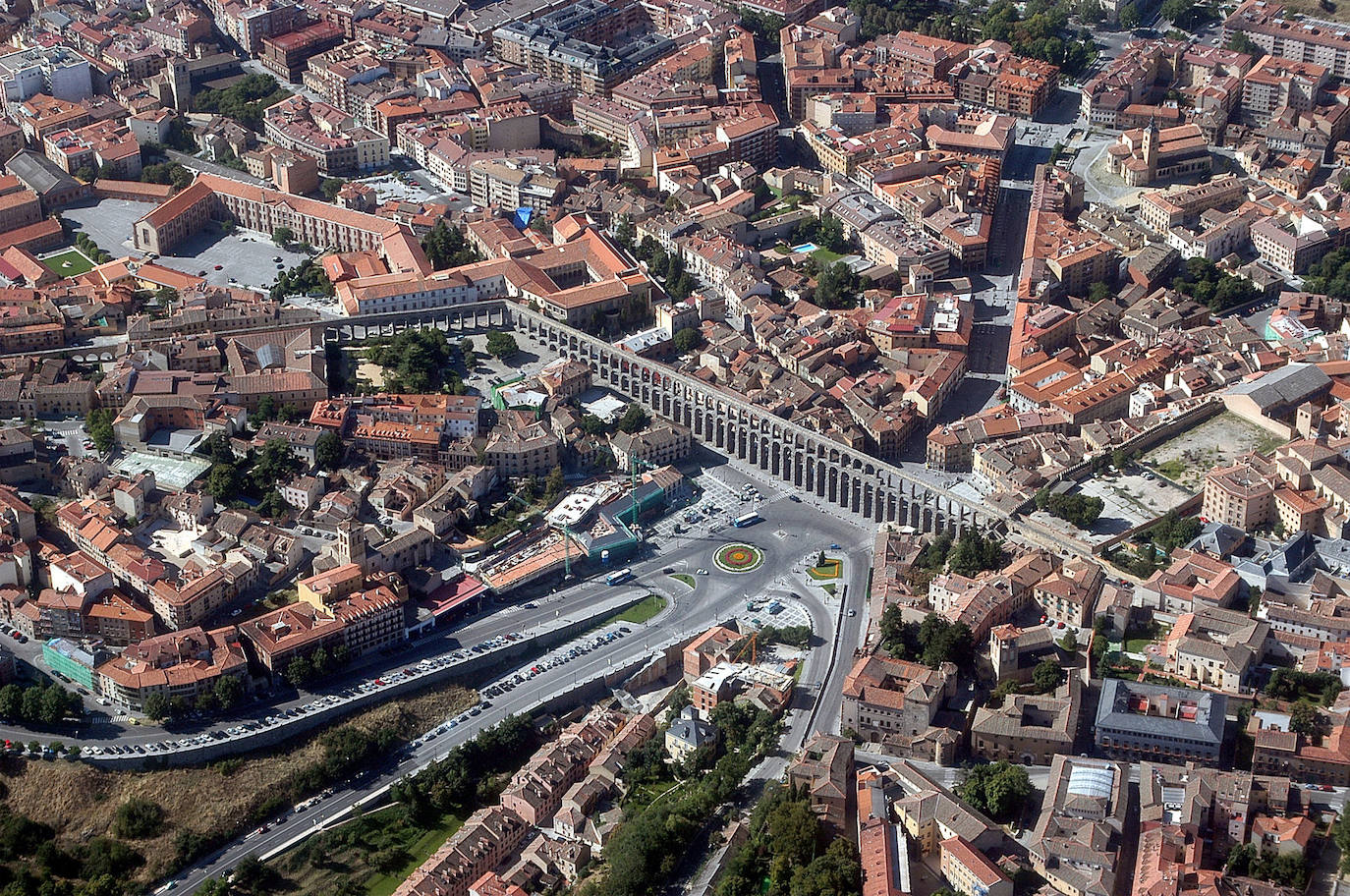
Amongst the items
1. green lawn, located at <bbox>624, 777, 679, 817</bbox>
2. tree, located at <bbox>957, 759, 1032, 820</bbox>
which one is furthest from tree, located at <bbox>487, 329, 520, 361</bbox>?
tree, located at <bbox>957, 759, 1032, 820</bbox>

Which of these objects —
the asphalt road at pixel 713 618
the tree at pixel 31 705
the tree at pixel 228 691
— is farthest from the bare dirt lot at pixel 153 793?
the tree at pixel 228 691

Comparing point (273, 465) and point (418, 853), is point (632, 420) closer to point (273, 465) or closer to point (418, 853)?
point (273, 465)

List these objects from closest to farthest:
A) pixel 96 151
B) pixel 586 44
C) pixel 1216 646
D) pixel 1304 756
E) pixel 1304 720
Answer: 1. pixel 1304 756
2. pixel 1304 720
3. pixel 1216 646
4. pixel 96 151
5. pixel 586 44

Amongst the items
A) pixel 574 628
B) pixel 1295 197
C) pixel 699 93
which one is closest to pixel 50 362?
pixel 574 628

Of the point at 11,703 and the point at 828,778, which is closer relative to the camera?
the point at 828,778

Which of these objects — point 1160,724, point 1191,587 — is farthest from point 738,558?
point 1160,724
